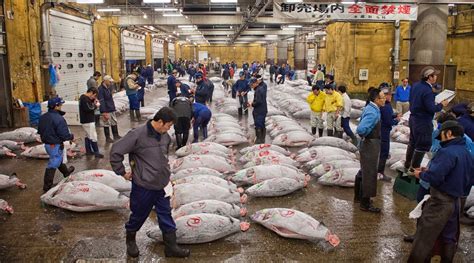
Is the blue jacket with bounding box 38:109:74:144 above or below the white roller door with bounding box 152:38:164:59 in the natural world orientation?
below

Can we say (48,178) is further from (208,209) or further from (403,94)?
(403,94)

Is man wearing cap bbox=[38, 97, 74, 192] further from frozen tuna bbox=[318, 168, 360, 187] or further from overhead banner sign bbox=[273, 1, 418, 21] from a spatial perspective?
overhead banner sign bbox=[273, 1, 418, 21]

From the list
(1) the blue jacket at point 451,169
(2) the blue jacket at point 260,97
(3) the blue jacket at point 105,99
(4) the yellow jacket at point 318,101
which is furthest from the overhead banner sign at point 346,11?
(1) the blue jacket at point 451,169

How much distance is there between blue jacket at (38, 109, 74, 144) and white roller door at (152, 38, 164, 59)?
1209 inches

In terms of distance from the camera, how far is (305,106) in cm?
1441

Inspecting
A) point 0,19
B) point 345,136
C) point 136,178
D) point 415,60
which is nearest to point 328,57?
point 415,60

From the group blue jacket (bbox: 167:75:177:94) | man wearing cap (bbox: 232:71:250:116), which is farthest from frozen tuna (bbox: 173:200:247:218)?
blue jacket (bbox: 167:75:177:94)

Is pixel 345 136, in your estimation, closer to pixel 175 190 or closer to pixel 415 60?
pixel 175 190

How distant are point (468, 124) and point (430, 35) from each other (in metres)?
11.8

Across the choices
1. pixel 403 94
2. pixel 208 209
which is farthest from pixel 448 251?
pixel 403 94

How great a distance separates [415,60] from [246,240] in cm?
1427

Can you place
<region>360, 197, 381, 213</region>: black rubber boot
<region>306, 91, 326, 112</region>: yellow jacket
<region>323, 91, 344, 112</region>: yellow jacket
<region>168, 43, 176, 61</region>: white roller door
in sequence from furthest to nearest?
<region>168, 43, 176, 61</region>: white roller door
<region>306, 91, 326, 112</region>: yellow jacket
<region>323, 91, 344, 112</region>: yellow jacket
<region>360, 197, 381, 213</region>: black rubber boot

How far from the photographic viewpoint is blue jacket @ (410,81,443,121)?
6.17 metres

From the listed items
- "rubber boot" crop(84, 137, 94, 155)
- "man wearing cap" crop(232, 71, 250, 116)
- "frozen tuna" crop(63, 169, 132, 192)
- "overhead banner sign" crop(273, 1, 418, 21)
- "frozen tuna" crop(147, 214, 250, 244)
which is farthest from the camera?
"overhead banner sign" crop(273, 1, 418, 21)
